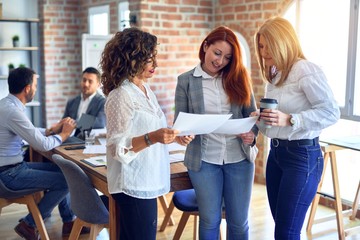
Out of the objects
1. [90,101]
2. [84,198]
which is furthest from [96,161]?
[90,101]

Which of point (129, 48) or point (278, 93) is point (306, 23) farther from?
point (129, 48)

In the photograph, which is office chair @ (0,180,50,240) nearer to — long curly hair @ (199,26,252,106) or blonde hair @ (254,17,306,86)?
long curly hair @ (199,26,252,106)

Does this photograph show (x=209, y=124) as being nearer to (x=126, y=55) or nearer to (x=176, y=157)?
(x=126, y=55)

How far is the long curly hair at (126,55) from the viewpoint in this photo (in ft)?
6.95

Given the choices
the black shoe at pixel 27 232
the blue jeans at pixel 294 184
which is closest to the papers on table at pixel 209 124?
the blue jeans at pixel 294 184

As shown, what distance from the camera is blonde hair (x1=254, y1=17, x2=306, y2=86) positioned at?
2219mm

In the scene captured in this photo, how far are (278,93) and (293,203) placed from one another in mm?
524

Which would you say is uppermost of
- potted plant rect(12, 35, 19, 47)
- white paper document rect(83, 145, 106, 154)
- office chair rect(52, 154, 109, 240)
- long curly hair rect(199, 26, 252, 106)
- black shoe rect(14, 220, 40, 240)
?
potted plant rect(12, 35, 19, 47)

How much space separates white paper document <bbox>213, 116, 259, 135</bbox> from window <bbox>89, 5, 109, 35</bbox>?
14.3ft

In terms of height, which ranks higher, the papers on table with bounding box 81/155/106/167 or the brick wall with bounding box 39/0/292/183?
the brick wall with bounding box 39/0/292/183

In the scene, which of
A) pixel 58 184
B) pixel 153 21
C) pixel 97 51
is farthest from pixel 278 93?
pixel 97 51

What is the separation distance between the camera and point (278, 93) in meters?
2.30

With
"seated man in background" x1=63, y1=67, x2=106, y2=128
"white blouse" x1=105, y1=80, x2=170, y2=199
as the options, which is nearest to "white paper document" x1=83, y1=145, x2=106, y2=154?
"seated man in background" x1=63, y1=67, x2=106, y2=128

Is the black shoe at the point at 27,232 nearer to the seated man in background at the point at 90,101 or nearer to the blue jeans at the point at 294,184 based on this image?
the seated man in background at the point at 90,101
